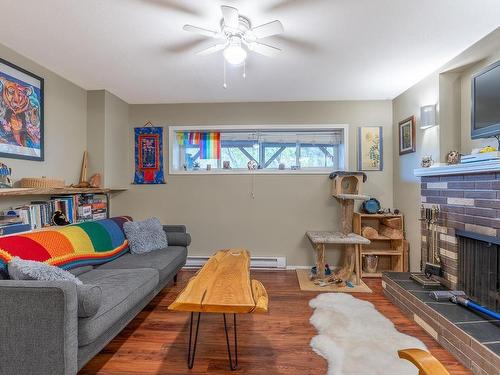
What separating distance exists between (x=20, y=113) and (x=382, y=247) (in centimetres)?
461

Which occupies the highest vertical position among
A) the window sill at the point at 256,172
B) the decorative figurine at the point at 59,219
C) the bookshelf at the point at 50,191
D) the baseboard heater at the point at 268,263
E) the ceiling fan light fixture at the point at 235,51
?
the ceiling fan light fixture at the point at 235,51

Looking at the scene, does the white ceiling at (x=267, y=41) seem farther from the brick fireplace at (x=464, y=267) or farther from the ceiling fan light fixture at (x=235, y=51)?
the brick fireplace at (x=464, y=267)

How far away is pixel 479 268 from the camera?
2262 millimetres

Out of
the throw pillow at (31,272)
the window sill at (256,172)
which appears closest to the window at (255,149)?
the window sill at (256,172)

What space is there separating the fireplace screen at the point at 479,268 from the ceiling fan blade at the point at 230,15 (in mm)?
2589

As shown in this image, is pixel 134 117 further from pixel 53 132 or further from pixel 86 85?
pixel 53 132

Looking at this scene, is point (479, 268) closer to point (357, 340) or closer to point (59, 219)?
→ point (357, 340)

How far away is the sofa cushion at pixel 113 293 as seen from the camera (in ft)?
5.00

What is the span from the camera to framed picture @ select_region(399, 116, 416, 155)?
11.0ft

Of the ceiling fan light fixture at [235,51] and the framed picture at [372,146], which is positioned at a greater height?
the ceiling fan light fixture at [235,51]

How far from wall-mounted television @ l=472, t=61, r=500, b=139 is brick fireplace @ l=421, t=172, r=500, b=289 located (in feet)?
1.30

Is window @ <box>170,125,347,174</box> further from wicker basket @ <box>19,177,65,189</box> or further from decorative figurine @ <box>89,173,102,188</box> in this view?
wicker basket @ <box>19,177,65,189</box>

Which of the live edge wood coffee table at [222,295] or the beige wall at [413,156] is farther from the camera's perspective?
the beige wall at [413,156]

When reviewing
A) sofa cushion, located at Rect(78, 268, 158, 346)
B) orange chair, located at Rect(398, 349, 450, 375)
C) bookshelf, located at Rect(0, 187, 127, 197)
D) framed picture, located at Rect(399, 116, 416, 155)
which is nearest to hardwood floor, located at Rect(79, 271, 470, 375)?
sofa cushion, located at Rect(78, 268, 158, 346)
